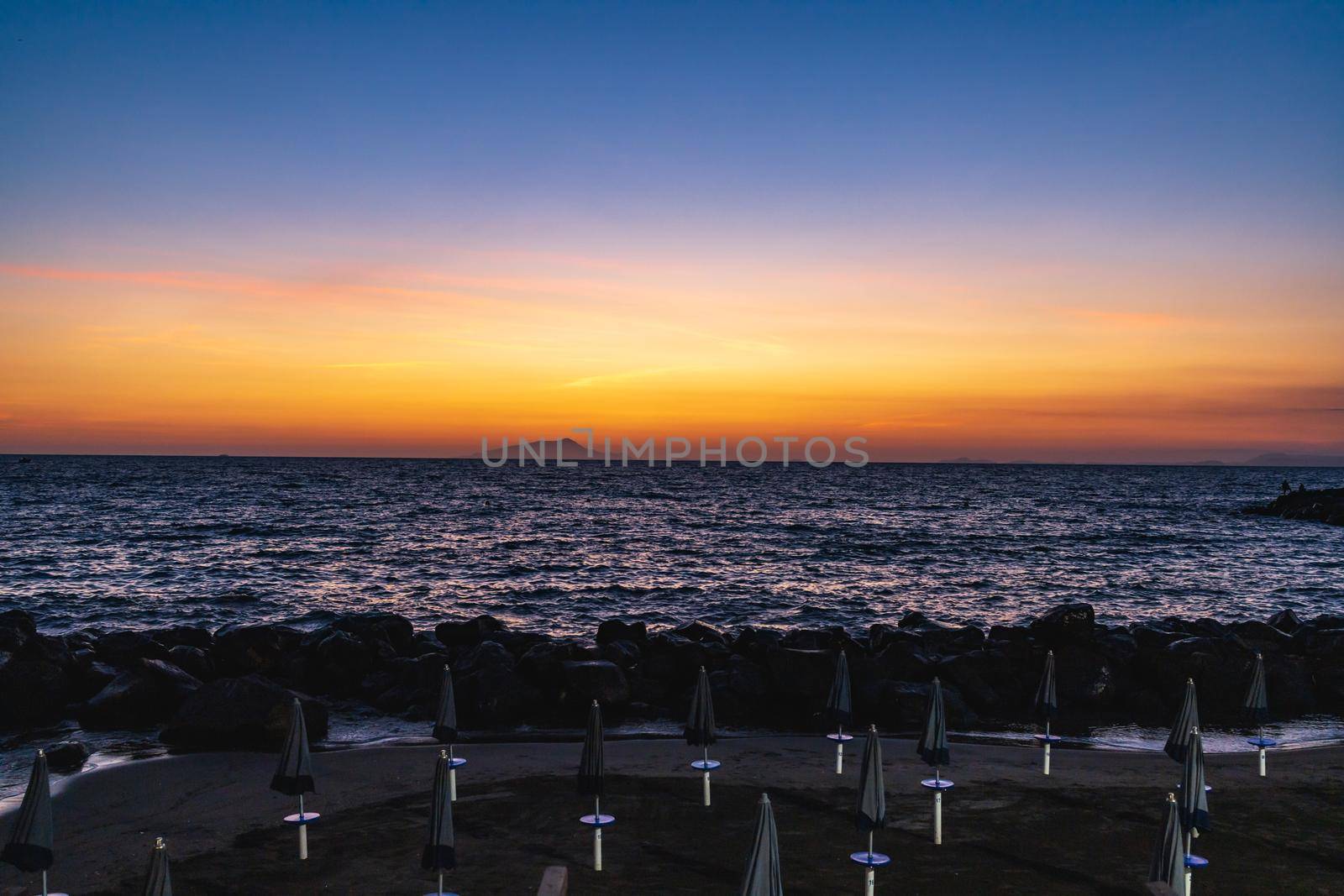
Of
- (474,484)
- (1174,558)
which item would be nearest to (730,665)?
(1174,558)

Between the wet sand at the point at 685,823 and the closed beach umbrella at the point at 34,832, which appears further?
the wet sand at the point at 685,823

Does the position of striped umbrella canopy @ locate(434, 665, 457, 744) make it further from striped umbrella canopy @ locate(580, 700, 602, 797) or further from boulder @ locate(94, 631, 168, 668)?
boulder @ locate(94, 631, 168, 668)

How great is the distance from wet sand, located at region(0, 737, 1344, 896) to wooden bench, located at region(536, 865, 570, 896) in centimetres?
181

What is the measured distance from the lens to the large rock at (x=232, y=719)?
16422 mm

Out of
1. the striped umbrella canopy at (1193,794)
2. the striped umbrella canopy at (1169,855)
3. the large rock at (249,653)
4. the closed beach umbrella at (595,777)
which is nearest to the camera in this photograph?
the striped umbrella canopy at (1169,855)

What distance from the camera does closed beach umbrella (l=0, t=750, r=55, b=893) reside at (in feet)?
28.9

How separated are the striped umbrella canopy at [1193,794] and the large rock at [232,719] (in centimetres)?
1373

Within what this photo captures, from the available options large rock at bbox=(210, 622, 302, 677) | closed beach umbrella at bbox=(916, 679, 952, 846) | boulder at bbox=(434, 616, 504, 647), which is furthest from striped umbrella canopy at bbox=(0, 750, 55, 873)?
boulder at bbox=(434, 616, 504, 647)

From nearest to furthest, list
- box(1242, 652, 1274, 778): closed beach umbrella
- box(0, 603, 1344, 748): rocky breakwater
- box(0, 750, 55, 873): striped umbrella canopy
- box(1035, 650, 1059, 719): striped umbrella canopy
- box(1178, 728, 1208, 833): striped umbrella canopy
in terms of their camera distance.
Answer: box(0, 750, 55, 873): striped umbrella canopy
box(1178, 728, 1208, 833): striped umbrella canopy
box(1242, 652, 1274, 778): closed beach umbrella
box(1035, 650, 1059, 719): striped umbrella canopy
box(0, 603, 1344, 748): rocky breakwater

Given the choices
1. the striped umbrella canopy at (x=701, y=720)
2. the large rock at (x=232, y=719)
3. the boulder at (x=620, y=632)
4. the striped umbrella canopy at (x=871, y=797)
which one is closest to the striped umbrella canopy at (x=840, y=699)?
the striped umbrella canopy at (x=701, y=720)

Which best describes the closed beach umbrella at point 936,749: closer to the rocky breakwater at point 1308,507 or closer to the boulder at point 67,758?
the boulder at point 67,758

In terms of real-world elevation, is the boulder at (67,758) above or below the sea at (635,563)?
above

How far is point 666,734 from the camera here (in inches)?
722

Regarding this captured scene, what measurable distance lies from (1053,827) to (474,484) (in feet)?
494
